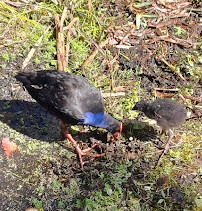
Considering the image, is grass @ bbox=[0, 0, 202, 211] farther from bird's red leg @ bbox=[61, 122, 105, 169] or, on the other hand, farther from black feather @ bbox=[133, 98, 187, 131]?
black feather @ bbox=[133, 98, 187, 131]

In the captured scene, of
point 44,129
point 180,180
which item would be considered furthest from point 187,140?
point 44,129

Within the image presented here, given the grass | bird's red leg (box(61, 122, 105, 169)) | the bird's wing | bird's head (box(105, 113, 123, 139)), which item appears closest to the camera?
the grass

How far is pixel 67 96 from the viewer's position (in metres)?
5.00

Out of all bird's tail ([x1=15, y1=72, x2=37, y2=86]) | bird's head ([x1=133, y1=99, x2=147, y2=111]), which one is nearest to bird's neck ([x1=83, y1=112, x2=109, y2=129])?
bird's head ([x1=133, y1=99, x2=147, y2=111])

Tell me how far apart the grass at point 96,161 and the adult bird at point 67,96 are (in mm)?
415

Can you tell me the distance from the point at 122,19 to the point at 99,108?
2285 mm

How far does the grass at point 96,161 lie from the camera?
16.1ft

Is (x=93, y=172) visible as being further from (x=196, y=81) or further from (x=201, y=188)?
(x=196, y=81)

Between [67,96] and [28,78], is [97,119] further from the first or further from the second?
[28,78]

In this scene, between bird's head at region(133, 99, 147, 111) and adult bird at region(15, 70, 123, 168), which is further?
bird's head at region(133, 99, 147, 111)

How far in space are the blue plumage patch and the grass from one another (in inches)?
12.6

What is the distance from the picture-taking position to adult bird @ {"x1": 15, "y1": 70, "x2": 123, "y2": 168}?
501 centimetres

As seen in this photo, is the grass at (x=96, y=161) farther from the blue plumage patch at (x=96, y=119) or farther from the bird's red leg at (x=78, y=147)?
the blue plumage patch at (x=96, y=119)

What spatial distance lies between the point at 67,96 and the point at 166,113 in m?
1.45
